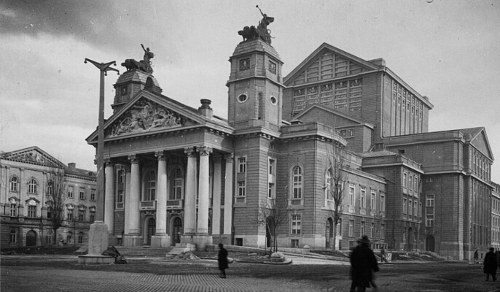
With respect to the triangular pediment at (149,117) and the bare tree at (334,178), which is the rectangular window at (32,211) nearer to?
the triangular pediment at (149,117)

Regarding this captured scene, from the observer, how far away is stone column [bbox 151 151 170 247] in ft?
189

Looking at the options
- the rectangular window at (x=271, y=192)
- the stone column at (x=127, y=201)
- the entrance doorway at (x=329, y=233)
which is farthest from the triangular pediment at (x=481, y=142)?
Result: the stone column at (x=127, y=201)

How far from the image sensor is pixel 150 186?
6500 cm

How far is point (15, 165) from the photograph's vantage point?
291ft

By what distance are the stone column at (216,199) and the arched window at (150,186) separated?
823cm

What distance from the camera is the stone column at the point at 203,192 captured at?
55219 millimetres

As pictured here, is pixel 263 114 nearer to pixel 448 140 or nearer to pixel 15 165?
pixel 448 140

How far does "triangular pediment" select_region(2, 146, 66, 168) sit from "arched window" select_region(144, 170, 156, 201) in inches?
1230

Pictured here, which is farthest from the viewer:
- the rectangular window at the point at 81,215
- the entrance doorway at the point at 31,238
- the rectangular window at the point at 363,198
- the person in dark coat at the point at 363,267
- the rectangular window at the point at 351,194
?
the rectangular window at the point at 81,215

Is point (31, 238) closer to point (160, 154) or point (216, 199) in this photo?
point (160, 154)

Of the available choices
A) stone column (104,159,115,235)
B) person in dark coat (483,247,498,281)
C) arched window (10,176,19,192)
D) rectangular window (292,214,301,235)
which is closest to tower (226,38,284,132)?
rectangular window (292,214,301,235)

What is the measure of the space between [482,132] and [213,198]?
52044 millimetres

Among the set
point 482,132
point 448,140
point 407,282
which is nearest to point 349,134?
point 448,140

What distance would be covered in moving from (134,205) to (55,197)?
102 ft
